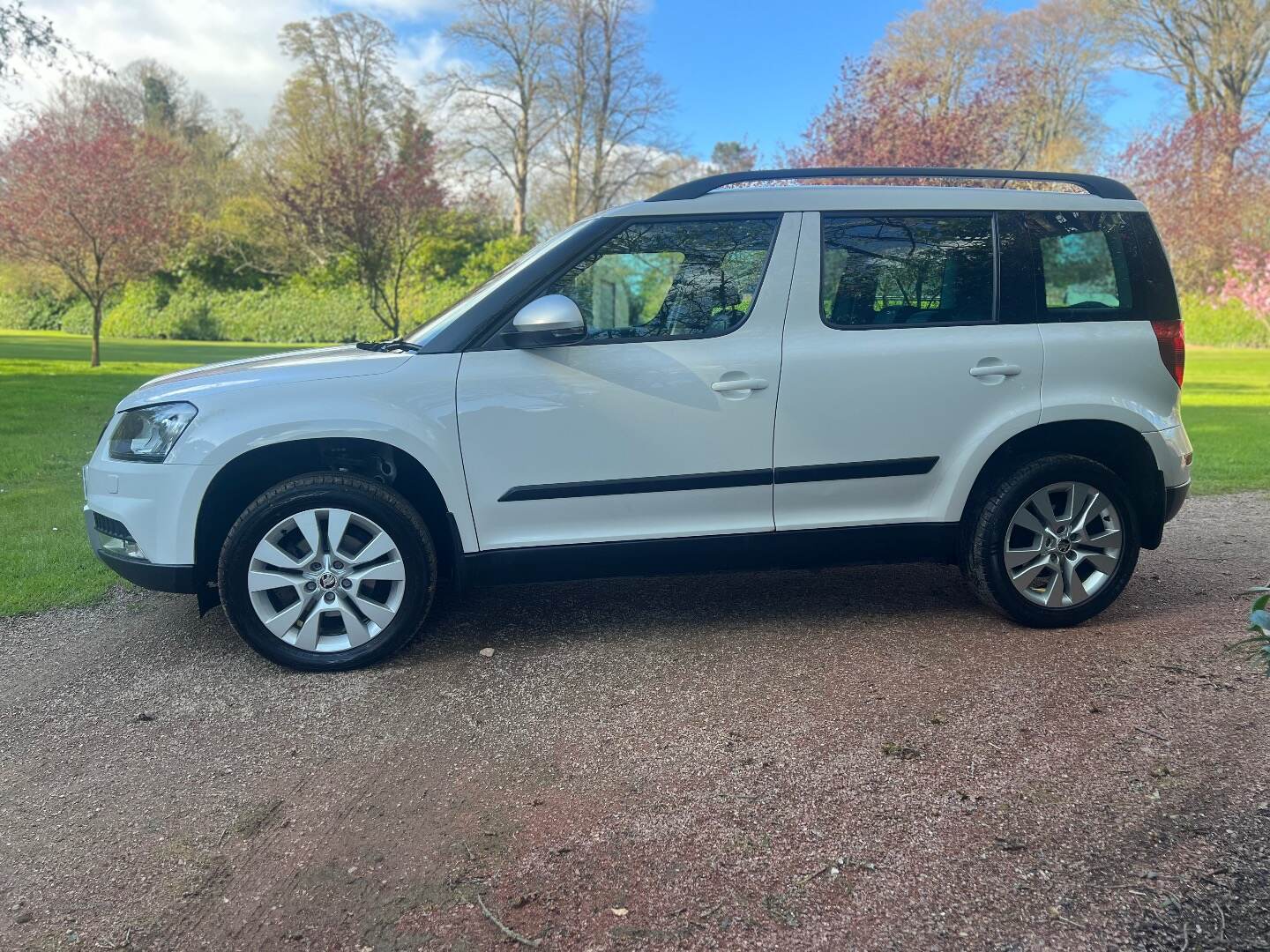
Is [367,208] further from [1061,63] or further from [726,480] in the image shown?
[1061,63]

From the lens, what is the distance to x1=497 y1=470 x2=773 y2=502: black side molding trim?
11.9 feet

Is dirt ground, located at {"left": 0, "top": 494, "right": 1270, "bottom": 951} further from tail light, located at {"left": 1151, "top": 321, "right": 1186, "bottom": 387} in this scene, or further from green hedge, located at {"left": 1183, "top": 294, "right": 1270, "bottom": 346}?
green hedge, located at {"left": 1183, "top": 294, "right": 1270, "bottom": 346}

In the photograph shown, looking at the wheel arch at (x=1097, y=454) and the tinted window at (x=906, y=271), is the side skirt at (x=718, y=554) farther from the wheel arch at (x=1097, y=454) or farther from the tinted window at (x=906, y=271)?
the tinted window at (x=906, y=271)

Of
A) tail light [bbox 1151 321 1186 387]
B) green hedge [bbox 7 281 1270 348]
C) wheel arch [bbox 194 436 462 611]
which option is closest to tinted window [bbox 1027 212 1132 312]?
tail light [bbox 1151 321 1186 387]

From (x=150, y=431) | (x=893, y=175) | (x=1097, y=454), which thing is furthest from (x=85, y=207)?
(x=1097, y=454)

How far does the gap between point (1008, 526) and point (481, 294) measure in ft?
8.45

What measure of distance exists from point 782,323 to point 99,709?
3.13 meters

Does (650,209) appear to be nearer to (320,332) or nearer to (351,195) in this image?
(351,195)

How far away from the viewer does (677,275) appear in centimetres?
381

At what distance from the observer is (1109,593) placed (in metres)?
4.08

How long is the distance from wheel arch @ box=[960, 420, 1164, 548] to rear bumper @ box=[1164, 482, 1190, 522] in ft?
0.07

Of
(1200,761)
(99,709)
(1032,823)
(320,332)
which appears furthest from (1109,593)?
(320,332)

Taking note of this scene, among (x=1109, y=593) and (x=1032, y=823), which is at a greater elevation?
(x=1109, y=593)

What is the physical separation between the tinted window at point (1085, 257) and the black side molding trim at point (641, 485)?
1626mm
